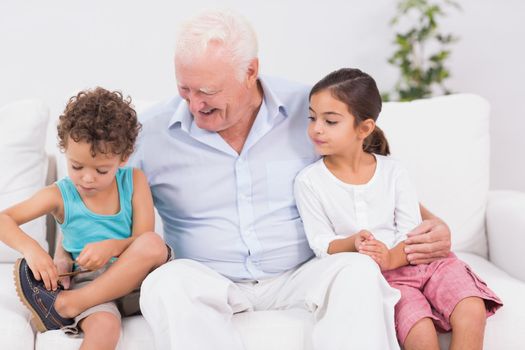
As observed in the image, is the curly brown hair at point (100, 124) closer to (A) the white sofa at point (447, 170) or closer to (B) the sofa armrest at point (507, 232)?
(A) the white sofa at point (447, 170)

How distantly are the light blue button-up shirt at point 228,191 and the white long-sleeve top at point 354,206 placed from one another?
3.2 inches

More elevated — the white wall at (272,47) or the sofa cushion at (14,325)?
the white wall at (272,47)

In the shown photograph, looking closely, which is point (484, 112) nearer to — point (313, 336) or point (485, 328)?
point (485, 328)

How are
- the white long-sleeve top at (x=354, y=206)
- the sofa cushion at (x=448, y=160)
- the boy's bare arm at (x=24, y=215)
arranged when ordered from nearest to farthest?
the boy's bare arm at (x=24, y=215), the white long-sleeve top at (x=354, y=206), the sofa cushion at (x=448, y=160)

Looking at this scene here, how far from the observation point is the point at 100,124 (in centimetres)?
171

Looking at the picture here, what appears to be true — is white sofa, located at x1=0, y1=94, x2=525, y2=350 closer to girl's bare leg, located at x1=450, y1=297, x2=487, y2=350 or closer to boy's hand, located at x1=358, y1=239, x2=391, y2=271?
girl's bare leg, located at x1=450, y1=297, x2=487, y2=350

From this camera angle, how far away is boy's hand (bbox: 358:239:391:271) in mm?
1762

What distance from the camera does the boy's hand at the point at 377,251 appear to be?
1762 millimetres

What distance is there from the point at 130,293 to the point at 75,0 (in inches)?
57.6

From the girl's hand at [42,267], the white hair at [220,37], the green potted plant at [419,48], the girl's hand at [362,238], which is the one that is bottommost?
the girl's hand at [362,238]

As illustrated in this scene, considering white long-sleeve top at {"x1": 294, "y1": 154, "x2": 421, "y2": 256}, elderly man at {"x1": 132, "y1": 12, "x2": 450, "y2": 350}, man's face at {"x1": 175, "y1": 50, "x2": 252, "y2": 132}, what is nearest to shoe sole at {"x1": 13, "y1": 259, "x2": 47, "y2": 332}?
elderly man at {"x1": 132, "y1": 12, "x2": 450, "y2": 350}

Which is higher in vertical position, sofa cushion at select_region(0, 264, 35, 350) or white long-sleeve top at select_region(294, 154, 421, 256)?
white long-sleeve top at select_region(294, 154, 421, 256)

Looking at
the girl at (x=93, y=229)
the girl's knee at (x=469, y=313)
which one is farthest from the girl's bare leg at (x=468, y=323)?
the girl at (x=93, y=229)

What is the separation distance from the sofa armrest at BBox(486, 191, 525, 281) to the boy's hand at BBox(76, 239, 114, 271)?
120 centimetres
